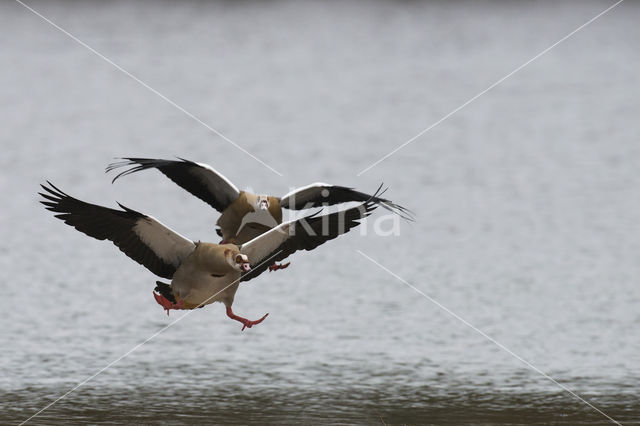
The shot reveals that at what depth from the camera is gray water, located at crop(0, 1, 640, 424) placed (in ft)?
66.5

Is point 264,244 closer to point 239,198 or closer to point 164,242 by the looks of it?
point 164,242

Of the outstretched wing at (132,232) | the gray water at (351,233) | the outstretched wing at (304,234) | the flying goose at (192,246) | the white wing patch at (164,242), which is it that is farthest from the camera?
the gray water at (351,233)

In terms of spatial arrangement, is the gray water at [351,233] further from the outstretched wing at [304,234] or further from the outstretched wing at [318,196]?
the outstretched wing at [318,196]

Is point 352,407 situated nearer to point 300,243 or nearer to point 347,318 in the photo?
point 300,243

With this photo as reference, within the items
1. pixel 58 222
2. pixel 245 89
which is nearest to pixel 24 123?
pixel 245 89

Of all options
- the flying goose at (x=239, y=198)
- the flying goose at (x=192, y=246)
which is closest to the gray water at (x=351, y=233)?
the flying goose at (x=192, y=246)

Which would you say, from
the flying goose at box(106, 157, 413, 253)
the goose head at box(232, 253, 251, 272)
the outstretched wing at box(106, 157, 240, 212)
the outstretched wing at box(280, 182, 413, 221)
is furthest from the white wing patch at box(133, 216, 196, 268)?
the outstretched wing at box(280, 182, 413, 221)

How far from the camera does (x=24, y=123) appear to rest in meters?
45.3

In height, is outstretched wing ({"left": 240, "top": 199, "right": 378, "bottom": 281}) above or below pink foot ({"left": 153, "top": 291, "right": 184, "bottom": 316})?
above

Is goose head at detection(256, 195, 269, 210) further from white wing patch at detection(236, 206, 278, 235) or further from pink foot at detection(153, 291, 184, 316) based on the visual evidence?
pink foot at detection(153, 291, 184, 316)

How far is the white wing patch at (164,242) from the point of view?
1705cm

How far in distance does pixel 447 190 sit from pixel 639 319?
1175 centimetres

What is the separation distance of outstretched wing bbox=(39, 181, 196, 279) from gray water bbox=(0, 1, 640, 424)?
251cm

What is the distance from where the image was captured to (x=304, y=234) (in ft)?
57.8
